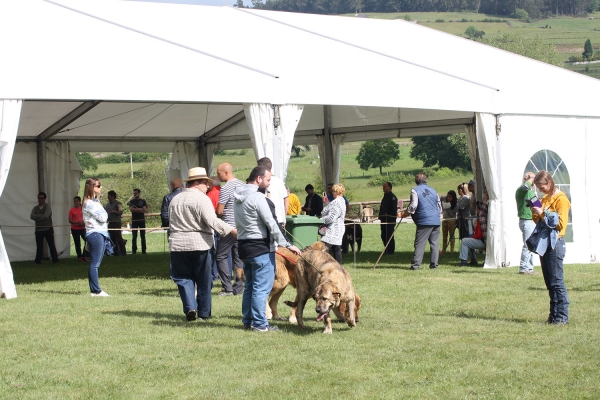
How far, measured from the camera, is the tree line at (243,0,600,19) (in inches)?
5807

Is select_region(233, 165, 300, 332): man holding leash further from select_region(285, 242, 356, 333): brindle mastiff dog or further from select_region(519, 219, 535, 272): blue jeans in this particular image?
select_region(519, 219, 535, 272): blue jeans

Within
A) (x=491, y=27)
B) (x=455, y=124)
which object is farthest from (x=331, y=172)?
(x=491, y=27)

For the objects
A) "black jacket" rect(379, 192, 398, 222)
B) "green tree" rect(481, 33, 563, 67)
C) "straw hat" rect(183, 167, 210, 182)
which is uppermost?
"green tree" rect(481, 33, 563, 67)

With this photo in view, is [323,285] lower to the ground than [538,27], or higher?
lower

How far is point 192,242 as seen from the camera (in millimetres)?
8656

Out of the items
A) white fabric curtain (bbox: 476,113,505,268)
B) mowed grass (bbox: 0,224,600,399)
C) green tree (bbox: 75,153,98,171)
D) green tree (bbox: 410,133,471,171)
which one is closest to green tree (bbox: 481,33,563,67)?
green tree (bbox: 410,133,471,171)

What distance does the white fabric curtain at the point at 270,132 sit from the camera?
12531 mm

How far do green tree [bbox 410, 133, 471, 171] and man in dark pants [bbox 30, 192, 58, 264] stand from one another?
51.3m

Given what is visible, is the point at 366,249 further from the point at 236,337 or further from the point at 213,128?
the point at 236,337

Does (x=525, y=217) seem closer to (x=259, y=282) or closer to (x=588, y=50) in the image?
(x=259, y=282)

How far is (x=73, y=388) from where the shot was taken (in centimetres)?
609

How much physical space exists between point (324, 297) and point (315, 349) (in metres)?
0.62

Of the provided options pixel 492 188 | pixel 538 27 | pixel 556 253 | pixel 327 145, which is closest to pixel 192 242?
pixel 556 253

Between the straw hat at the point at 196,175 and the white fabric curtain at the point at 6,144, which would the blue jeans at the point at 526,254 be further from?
the white fabric curtain at the point at 6,144
